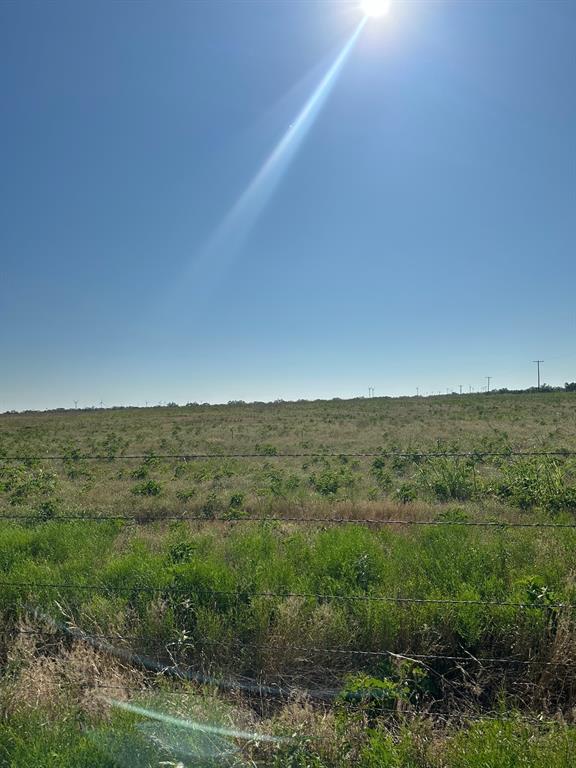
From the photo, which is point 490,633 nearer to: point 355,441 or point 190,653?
point 190,653

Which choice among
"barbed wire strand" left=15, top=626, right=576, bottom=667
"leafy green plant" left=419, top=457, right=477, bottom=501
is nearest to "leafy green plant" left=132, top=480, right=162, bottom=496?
"leafy green plant" left=419, top=457, right=477, bottom=501

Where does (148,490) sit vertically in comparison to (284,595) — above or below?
below

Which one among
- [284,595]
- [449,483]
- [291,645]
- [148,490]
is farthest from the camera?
[148,490]

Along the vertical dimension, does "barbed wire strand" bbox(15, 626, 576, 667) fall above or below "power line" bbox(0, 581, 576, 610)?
below

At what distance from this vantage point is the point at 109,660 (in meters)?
3.80

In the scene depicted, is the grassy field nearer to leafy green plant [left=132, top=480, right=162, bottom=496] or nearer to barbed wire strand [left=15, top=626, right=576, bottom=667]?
barbed wire strand [left=15, top=626, right=576, bottom=667]

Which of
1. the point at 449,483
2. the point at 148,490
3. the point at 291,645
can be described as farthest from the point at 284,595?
the point at 148,490

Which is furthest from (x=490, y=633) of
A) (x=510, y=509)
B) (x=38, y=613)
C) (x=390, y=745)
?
(x=510, y=509)

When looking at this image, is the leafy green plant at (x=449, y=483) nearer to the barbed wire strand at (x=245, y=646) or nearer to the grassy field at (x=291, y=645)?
the grassy field at (x=291, y=645)

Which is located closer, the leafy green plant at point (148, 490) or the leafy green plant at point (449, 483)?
the leafy green plant at point (449, 483)

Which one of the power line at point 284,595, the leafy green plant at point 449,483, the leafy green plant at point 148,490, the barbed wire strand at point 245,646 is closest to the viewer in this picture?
the barbed wire strand at point 245,646

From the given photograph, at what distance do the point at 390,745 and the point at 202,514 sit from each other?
6759mm

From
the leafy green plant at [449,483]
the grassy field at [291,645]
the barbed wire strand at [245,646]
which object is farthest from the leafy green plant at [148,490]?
the barbed wire strand at [245,646]

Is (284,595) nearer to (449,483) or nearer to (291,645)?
(291,645)
